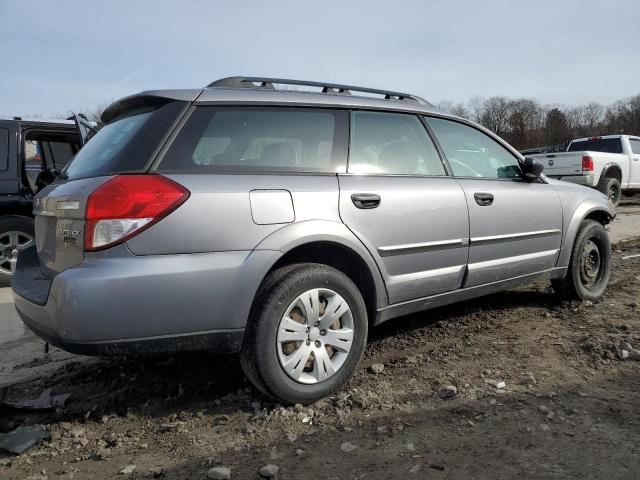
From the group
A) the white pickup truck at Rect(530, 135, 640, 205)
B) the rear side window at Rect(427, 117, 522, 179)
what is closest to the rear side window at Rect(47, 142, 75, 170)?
the rear side window at Rect(427, 117, 522, 179)

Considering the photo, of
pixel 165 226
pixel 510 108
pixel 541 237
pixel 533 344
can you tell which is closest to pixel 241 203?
pixel 165 226

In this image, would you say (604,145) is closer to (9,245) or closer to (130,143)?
(9,245)

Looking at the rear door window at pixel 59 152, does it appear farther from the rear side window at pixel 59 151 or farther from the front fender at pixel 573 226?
the front fender at pixel 573 226

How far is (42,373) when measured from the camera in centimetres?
356

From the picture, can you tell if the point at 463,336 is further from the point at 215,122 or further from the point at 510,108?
the point at 510,108

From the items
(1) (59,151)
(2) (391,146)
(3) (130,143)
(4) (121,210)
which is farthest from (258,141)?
(1) (59,151)

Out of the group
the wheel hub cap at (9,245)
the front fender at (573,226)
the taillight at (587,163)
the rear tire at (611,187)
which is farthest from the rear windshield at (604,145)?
the wheel hub cap at (9,245)

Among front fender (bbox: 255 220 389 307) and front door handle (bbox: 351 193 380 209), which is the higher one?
front door handle (bbox: 351 193 380 209)

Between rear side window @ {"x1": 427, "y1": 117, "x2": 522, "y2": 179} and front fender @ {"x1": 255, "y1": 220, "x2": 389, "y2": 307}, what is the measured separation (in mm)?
1099

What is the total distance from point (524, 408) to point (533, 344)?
103cm

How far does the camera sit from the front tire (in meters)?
2.63

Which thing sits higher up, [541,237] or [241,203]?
[241,203]

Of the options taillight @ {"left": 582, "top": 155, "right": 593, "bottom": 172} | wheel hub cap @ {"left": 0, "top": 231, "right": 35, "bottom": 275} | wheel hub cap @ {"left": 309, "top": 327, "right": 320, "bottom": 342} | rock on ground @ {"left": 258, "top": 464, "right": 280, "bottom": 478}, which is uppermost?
taillight @ {"left": 582, "top": 155, "right": 593, "bottom": 172}

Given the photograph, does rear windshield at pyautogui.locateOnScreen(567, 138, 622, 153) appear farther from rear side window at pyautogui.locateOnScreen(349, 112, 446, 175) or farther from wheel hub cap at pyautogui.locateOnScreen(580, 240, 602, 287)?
rear side window at pyautogui.locateOnScreen(349, 112, 446, 175)
